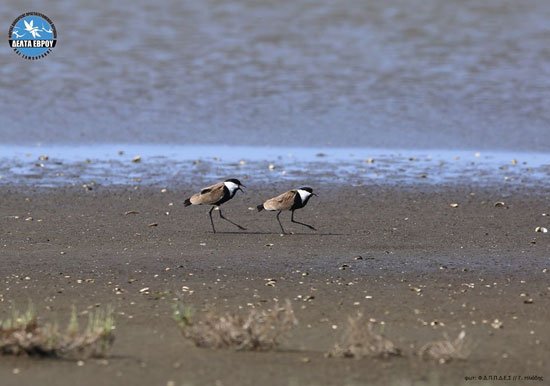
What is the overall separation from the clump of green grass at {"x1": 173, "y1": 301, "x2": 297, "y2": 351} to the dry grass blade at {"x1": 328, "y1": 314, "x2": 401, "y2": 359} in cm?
39

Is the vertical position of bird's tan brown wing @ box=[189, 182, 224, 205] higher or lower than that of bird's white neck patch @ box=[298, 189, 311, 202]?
lower

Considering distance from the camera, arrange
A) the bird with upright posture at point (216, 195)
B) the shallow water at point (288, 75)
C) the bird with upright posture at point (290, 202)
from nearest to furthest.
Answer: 1. the bird with upright posture at point (290, 202)
2. the bird with upright posture at point (216, 195)
3. the shallow water at point (288, 75)

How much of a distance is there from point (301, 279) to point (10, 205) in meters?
5.57

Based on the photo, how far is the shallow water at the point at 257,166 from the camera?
1647cm

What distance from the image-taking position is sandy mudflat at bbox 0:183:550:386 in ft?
24.5

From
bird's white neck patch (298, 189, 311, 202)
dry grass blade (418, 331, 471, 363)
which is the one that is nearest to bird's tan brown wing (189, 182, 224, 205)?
bird's white neck patch (298, 189, 311, 202)

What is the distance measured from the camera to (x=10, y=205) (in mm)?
14422

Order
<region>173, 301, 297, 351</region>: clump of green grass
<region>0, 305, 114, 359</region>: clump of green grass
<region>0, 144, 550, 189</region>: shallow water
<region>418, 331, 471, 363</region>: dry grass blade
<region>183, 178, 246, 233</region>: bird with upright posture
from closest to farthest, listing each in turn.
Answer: <region>0, 305, 114, 359</region>: clump of green grass < <region>418, 331, 471, 363</region>: dry grass blade < <region>173, 301, 297, 351</region>: clump of green grass < <region>183, 178, 246, 233</region>: bird with upright posture < <region>0, 144, 550, 189</region>: shallow water

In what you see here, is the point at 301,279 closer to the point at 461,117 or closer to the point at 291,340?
the point at 291,340

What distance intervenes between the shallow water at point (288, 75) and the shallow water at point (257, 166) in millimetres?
885

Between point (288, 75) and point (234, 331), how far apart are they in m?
19.8

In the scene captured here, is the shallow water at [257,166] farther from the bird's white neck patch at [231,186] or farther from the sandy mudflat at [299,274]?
the bird's white neck patch at [231,186]

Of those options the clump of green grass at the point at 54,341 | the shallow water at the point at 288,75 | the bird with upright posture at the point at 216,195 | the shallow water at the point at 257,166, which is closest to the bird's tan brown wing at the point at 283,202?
the bird with upright posture at the point at 216,195

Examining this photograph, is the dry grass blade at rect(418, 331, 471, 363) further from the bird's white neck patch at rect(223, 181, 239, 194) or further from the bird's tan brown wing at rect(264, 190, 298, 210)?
the bird's white neck patch at rect(223, 181, 239, 194)
